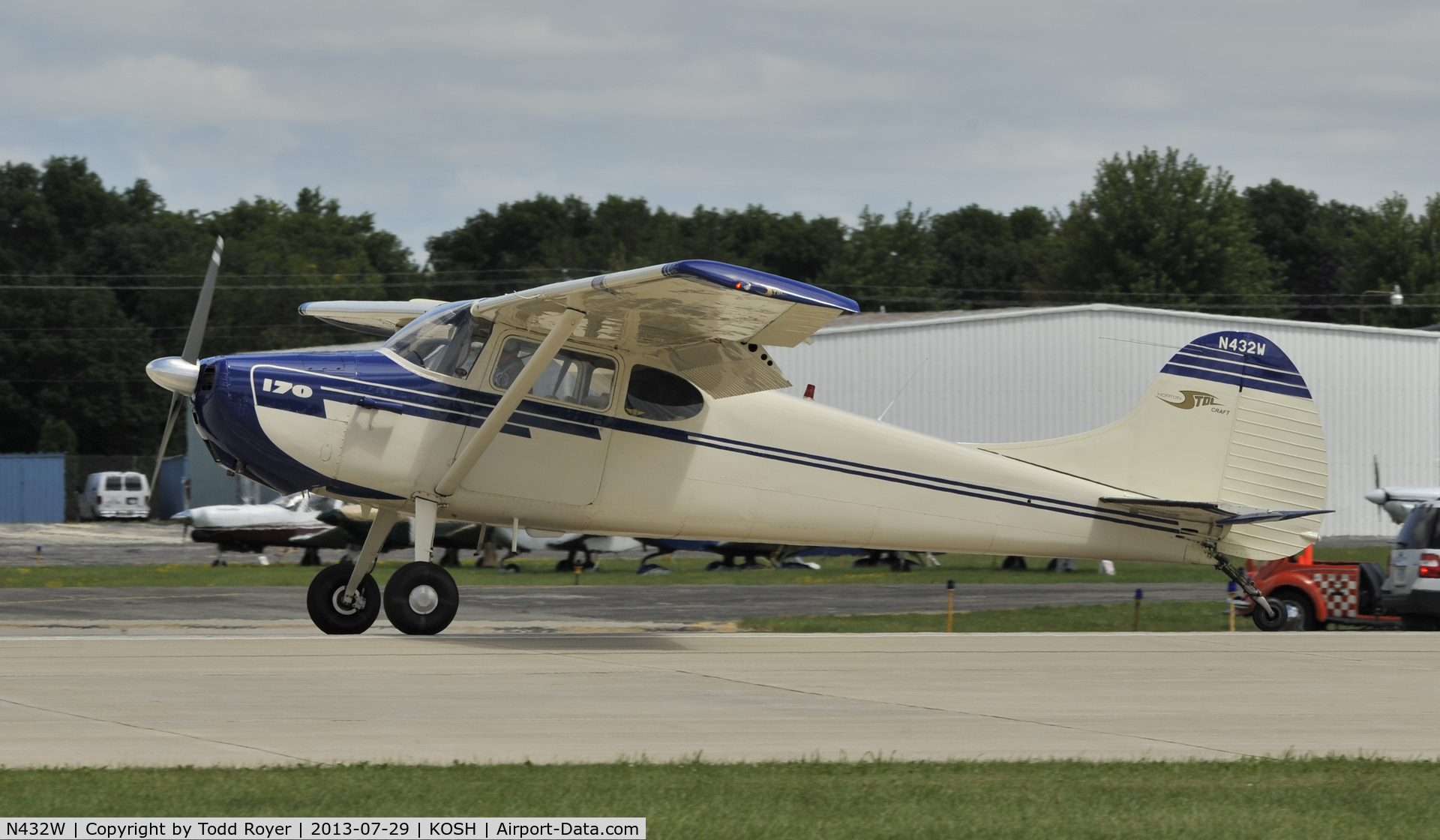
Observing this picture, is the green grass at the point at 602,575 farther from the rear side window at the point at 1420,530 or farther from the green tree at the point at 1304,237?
the green tree at the point at 1304,237

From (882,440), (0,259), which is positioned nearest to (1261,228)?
(0,259)

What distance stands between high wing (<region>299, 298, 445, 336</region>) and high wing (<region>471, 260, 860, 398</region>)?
2.59 m

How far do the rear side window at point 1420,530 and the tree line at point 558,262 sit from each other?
60424 millimetres

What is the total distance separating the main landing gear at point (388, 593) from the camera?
12.8m

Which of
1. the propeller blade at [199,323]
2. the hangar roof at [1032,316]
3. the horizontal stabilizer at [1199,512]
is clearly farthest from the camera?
the hangar roof at [1032,316]

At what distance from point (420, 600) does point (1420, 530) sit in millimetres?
11871

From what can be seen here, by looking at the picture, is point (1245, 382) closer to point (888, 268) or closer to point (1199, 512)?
point (1199, 512)

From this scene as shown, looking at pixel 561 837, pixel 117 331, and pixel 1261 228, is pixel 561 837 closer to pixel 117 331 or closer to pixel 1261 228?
pixel 117 331

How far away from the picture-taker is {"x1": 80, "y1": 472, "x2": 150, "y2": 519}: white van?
63750 mm

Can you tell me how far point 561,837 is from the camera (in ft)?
19.0

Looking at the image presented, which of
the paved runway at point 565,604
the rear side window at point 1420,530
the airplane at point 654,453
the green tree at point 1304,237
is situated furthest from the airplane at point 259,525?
the green tree at point 1304,237

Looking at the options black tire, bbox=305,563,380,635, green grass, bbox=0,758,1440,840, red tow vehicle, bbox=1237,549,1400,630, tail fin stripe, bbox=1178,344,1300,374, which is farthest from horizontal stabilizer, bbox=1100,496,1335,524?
black tire, bbox=305,563,380,635

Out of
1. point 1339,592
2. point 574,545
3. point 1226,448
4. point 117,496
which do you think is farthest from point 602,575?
point 117,496

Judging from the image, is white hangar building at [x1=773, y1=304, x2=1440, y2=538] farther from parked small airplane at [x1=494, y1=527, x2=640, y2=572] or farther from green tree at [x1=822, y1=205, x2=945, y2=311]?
green tree at [x1=822, y1=205, x2=945, y2=311]
